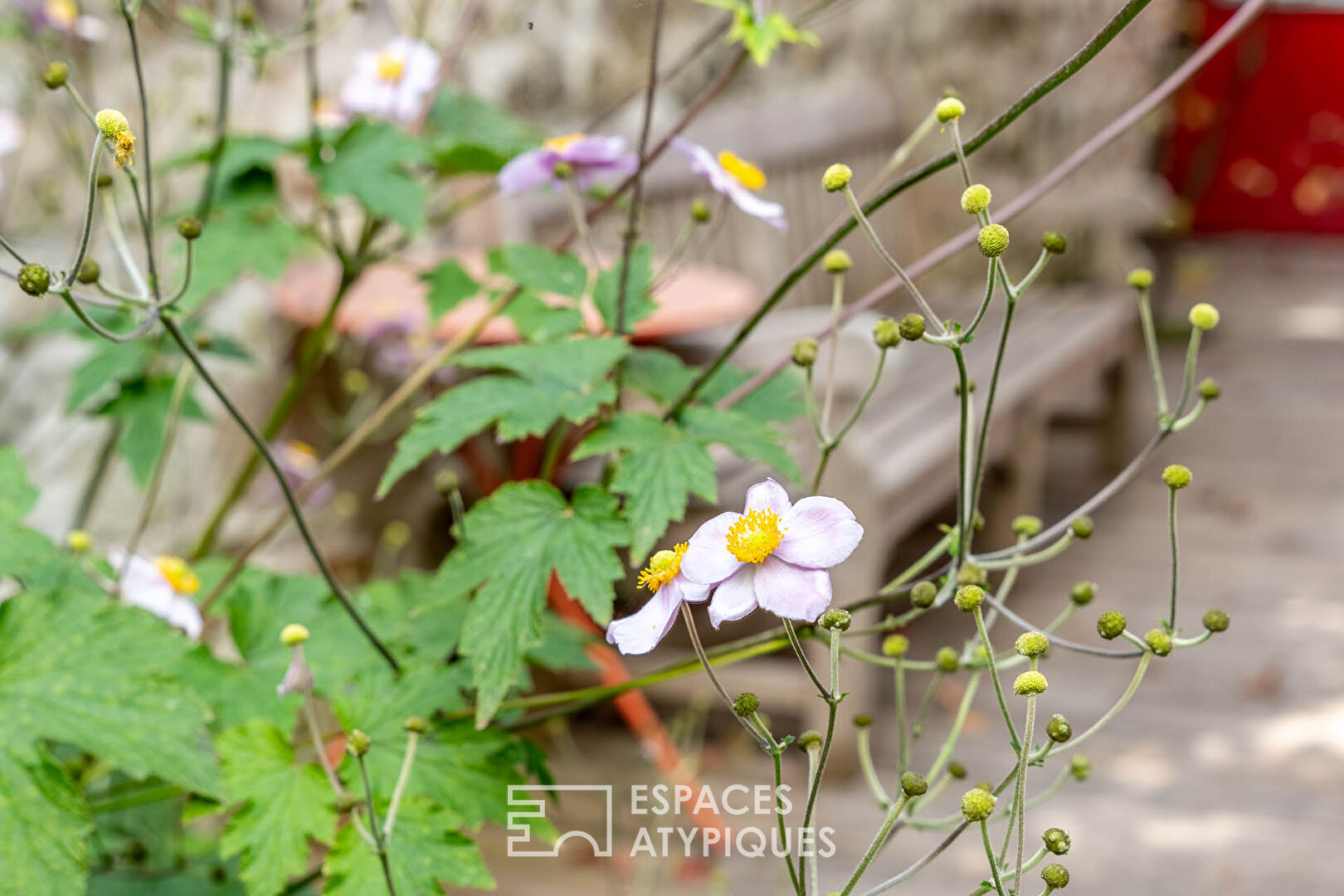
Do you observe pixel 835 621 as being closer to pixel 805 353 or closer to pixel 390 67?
pixel 805 353

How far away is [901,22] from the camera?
4.25m

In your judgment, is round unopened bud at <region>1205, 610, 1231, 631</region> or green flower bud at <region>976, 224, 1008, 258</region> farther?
round unopened bud at <region>1205, 610, 1231, 631</region>

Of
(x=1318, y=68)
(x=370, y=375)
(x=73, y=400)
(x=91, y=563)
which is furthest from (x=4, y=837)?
(x=1318, y=68)

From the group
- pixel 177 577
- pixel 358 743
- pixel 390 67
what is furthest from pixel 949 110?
pixel 390 67

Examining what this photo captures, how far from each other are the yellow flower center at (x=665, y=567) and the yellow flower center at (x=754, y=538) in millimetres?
23

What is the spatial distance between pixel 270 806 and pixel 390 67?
75 cm

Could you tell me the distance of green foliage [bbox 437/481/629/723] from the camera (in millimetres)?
669

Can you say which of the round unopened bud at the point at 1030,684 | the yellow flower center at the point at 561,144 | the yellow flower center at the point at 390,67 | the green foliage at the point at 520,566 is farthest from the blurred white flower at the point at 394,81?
the round unopened bud at the point at 1030,684

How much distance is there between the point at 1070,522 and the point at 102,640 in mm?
504

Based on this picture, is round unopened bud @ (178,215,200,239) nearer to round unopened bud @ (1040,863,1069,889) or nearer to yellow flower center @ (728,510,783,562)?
yellow flower center @ (728,510,783,562)

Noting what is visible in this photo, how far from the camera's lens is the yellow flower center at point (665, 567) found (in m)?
0.50

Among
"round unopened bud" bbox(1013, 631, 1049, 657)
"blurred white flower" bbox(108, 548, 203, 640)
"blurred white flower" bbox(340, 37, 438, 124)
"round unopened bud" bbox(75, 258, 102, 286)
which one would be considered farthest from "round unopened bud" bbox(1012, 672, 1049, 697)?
"blurred white flower" bbox(340, 37, 438, 124)

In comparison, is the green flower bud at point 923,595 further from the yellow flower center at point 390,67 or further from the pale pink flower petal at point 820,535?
the yellow flower center at point 390,67

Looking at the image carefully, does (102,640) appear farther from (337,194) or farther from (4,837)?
(337,194)
